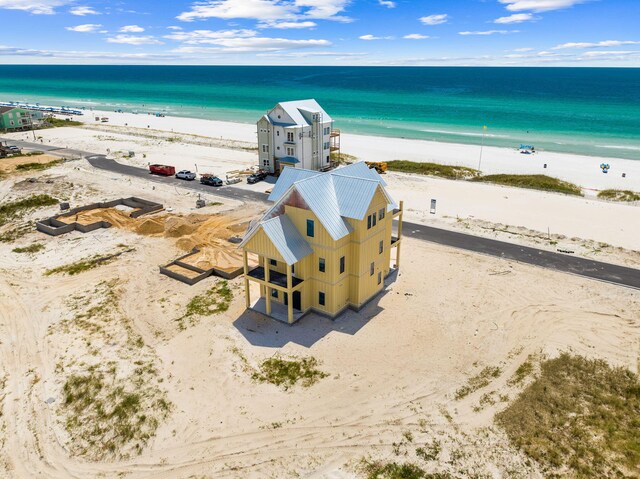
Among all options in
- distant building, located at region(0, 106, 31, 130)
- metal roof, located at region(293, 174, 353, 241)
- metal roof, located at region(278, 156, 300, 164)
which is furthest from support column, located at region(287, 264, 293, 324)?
distant building, located at region(0, 106, 31, 130)

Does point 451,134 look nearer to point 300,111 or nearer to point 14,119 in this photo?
point 300,111

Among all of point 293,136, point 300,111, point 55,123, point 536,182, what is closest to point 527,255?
point 536,182

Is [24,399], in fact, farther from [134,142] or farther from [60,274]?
[134,142]

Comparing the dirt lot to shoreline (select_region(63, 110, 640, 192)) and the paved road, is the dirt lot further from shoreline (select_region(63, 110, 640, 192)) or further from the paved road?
shoreline (select_region(63, 110, 640, 192))

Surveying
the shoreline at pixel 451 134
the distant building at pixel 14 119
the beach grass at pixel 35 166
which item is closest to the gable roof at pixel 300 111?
the beach grass at pixel 35 166

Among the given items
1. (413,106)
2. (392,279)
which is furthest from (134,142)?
(413,106)

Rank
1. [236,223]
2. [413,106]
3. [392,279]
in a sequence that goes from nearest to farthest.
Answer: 1. [392,279]
2. [236,223]
3. [413,106]
